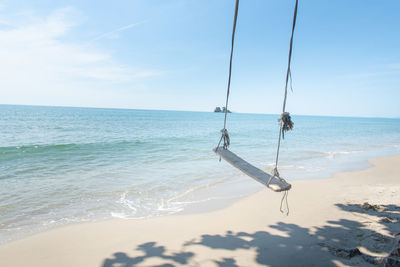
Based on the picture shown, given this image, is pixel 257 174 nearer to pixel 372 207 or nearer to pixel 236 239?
pixel 236 239

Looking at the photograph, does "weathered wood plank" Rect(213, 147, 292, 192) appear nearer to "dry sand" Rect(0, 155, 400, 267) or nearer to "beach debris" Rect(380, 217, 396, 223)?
"dry sand" Rect(0, 155, 400, 267)

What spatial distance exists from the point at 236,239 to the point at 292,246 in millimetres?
895

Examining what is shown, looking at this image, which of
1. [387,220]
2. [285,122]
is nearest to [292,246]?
[285,122]

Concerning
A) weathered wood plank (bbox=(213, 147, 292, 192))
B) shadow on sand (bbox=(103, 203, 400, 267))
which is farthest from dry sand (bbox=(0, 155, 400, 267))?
weathered wood plank (bbox=(213, 147, 292, 192))

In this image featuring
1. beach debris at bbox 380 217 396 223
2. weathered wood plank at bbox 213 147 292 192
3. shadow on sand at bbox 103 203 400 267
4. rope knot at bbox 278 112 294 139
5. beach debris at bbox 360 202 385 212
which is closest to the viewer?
shadow on sand at bbox 103 203 400 267

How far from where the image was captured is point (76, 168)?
983cm

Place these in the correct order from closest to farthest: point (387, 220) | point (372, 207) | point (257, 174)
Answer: point (257, 174) → point (387, 220) → point (372, 207)

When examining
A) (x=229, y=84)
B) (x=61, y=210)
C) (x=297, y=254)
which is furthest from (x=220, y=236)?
(x=61, y=210)

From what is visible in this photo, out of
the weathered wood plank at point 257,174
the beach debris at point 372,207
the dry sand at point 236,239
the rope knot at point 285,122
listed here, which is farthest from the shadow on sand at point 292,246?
the rope knot at point 285,122

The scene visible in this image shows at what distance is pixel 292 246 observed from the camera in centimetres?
351

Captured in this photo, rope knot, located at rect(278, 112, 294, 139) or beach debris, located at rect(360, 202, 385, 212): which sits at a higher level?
rope knot, located at rect(278, 112, 294, 139)

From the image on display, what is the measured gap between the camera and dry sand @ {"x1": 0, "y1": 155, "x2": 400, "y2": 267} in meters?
3.22

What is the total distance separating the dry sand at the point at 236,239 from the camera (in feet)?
10.6

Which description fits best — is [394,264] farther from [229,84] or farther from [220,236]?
[229,84]
